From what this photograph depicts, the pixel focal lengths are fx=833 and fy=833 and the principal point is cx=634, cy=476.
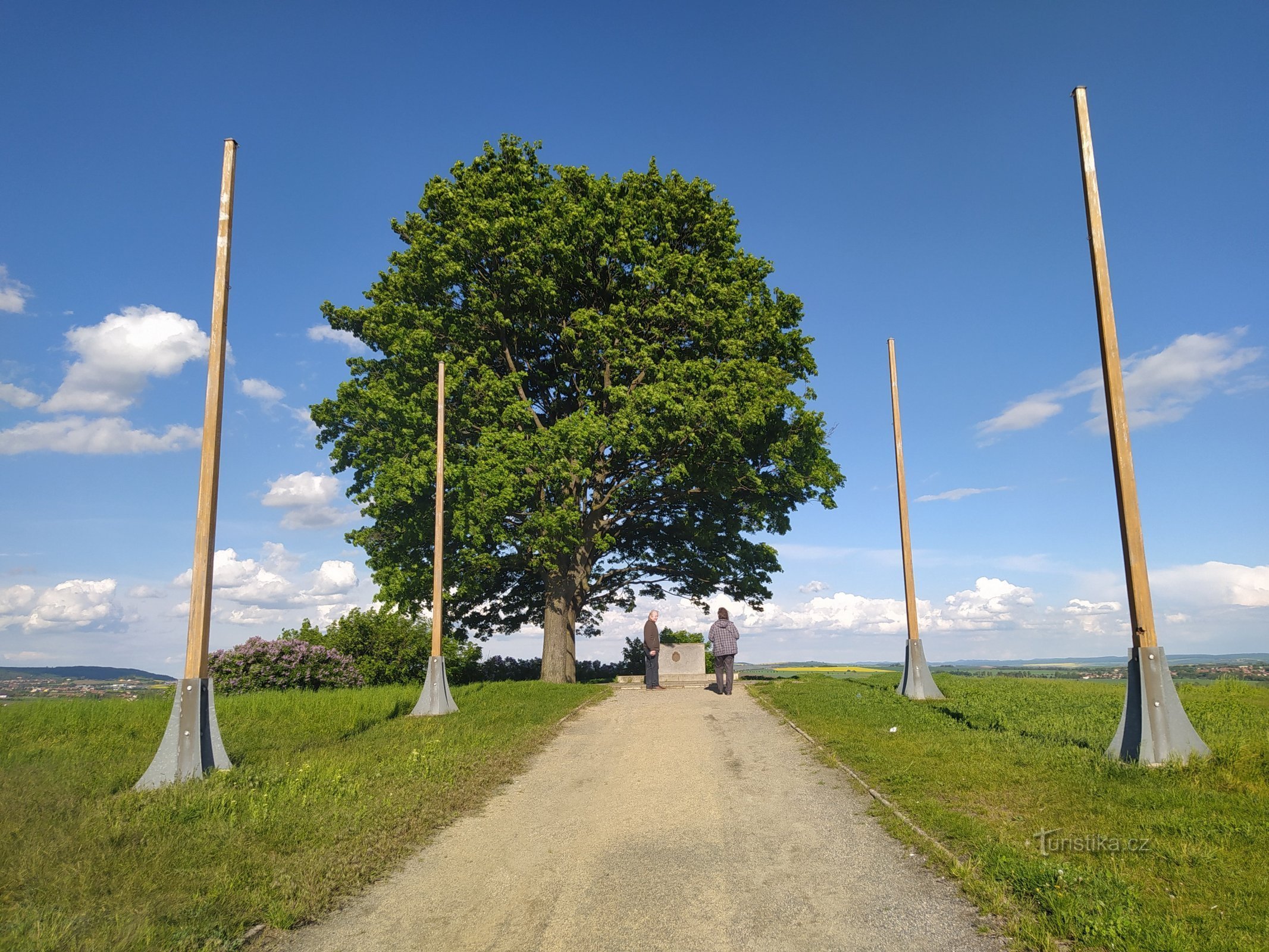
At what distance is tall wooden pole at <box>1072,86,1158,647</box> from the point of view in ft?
32.7

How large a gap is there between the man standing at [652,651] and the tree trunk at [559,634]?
2.40 metres

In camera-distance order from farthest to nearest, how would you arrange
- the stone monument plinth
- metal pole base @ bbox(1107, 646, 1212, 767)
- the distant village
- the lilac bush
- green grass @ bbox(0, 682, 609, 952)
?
the stone monument plinth
the lilac bush
the distant village
metal pole base @ bbox(1107, 646, 1212, 767)
green grass @ bbox(0, 682, 609, 952)

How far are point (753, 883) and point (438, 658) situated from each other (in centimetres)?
1189

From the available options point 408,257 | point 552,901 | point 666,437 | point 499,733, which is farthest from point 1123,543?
point 408,257

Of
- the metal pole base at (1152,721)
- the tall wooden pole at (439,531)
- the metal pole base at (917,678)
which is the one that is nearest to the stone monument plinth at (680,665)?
the metal pole base at (917,678)

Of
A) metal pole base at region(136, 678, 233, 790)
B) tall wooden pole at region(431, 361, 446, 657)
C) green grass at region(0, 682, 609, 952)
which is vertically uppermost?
tall wooden pole at region(431, 361, 446, 657)

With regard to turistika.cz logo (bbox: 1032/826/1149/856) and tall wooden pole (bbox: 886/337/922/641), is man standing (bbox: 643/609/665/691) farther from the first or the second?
turistika.cz logo (bbox: 1032/826/1149/856)

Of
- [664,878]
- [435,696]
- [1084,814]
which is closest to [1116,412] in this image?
[1084,814]

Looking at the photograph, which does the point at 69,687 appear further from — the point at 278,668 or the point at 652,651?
the point at 652,651

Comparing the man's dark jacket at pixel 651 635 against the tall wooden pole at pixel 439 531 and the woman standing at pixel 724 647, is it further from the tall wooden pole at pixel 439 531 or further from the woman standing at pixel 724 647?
the tall wooden pole at pixel 439 531

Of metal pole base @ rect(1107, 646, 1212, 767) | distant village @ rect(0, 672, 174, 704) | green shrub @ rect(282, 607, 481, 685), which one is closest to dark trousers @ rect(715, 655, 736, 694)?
green shrub @ rect(282, 607, 481, 685)

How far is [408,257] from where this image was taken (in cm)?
2344

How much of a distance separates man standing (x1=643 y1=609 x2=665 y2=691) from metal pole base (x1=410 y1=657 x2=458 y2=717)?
6.62m

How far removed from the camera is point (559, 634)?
23.7 meters
